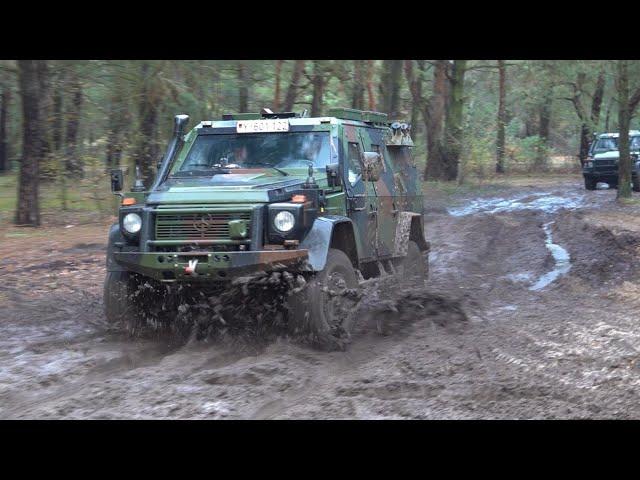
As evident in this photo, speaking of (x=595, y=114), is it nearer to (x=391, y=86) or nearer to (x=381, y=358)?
(x=391, y=86)

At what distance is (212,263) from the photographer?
741 cm

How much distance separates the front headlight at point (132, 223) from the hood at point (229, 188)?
21 cm

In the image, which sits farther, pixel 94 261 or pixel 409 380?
pixel 94 261

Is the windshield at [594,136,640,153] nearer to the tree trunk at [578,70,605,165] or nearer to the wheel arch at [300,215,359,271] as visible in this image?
the tree trunk at [578,70,605,165]

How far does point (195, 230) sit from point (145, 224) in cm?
50

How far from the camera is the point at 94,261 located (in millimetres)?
13320

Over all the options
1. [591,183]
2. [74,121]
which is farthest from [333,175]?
[591,183]

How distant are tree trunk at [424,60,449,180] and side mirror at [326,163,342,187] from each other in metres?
22.2

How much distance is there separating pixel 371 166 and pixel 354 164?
191 mm

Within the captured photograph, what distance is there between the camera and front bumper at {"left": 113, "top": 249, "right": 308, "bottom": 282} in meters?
7.34
